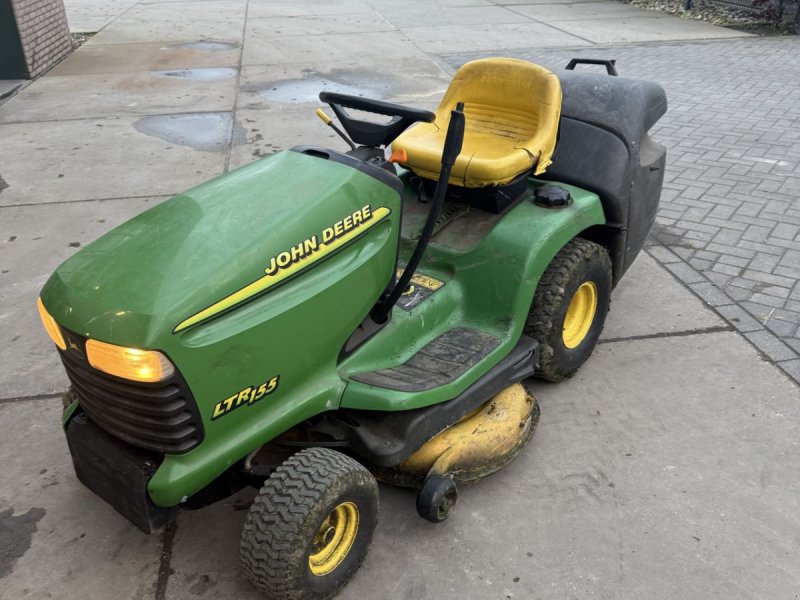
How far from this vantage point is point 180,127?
6.60 meters

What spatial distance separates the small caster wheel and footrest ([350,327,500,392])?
0.29m

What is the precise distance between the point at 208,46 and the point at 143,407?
9.11 meters

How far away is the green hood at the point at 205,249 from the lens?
1846mm

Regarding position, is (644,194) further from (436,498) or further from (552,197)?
(436,498)

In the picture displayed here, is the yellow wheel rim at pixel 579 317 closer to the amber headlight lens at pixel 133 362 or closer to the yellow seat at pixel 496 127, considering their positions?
the yellow seat at pixel 496 127

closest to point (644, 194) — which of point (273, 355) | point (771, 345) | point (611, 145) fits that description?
point (611, 145)

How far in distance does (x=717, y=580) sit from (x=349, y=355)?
4.21 ft

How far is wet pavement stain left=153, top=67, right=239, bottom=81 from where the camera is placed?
8.31 m

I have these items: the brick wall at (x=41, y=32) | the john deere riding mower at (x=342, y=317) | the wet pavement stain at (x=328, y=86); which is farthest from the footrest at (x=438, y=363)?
the brick wall at (x=41, y=32)

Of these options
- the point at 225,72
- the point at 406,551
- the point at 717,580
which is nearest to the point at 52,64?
the point at 225,72

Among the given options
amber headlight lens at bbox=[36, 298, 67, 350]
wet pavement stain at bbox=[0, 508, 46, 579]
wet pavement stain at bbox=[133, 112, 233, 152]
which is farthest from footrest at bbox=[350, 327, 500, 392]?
wet pavement stain at bbox=[133, 112, 233, 152]

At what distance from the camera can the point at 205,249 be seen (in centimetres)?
198

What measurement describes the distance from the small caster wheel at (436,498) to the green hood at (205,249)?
79cm

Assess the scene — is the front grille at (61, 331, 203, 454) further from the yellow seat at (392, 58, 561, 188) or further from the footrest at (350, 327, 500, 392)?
the yellow seat at (392, 58, 561, 188)
